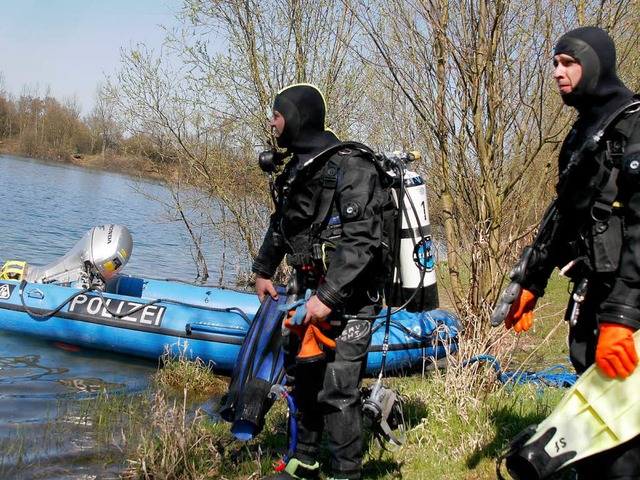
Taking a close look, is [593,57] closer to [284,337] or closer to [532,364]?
[284,337]

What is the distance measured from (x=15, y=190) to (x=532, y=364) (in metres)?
20.0

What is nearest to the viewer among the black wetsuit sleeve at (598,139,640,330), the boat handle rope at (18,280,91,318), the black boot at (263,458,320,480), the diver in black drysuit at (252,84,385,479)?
the black wetsuit sleeve at (598,139,640,330)

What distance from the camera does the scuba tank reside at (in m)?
3.51

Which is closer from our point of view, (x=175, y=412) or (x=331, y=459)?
(x=331, y=459)

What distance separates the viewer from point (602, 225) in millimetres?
2572

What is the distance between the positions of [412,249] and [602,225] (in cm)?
113

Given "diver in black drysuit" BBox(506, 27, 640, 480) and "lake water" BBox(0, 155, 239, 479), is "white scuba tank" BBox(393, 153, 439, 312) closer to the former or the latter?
"diver in black drysuit" BBox(506, 27, 640, 480)

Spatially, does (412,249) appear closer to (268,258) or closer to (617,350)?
(268,258)

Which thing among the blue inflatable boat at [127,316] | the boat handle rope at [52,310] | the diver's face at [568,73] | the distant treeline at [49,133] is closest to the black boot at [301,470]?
the diver's face at [568,73]

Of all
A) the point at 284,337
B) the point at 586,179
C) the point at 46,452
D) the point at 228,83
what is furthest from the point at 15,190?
the point at 586,179

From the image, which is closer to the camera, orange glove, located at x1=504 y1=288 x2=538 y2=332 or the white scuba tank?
orange glove, located at x1=504 y1=288 x2=538 y2=332

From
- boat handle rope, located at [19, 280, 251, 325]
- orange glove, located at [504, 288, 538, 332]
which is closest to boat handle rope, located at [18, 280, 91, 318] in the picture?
boat handle rope, located at [19, 280, 251, 325]

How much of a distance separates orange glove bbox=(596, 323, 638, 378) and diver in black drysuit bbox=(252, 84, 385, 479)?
1121mm

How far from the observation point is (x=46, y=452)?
4516mm
